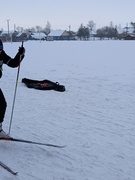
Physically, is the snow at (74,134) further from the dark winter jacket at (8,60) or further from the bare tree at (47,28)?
the bare tree at (47,28)

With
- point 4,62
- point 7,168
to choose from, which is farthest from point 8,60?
point 7,168

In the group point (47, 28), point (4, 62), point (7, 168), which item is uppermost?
point (47, 28)

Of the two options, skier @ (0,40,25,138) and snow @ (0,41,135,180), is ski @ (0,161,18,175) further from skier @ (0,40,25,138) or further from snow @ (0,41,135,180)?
skier @ (0,40,25,138)

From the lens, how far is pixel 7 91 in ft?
30.9

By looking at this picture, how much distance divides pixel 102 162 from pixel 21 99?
445cm

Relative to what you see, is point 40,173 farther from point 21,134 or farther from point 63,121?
point 63,121

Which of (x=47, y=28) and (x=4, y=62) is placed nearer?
(x=4, y=62)

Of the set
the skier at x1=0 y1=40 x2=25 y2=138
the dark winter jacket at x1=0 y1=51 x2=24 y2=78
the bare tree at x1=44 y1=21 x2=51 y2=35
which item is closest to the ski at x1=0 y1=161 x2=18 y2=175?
the skier at x1=0 y1=40 x2=25 y2=138

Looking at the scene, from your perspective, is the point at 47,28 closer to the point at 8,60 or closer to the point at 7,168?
the point at 8,60

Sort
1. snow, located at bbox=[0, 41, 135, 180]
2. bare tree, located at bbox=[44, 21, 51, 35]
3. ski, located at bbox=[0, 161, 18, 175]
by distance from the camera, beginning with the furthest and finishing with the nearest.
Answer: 1. bare tree, located at bbox=[44, 21, 51, 35]
2. snow, located at bbox=[0, 41, 135, 180]
3. ski, located at bbox=[0, 161, 18, 175]

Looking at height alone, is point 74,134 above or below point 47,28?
below

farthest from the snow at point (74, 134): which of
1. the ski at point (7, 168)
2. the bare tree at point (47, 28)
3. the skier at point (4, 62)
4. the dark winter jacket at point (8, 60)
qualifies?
the bare tree at point (47, 28)

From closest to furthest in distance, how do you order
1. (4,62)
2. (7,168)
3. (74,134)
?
1. (7,168)
2. (4,62)
3. (74,134)

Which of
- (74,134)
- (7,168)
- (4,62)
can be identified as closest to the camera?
(7,168)
